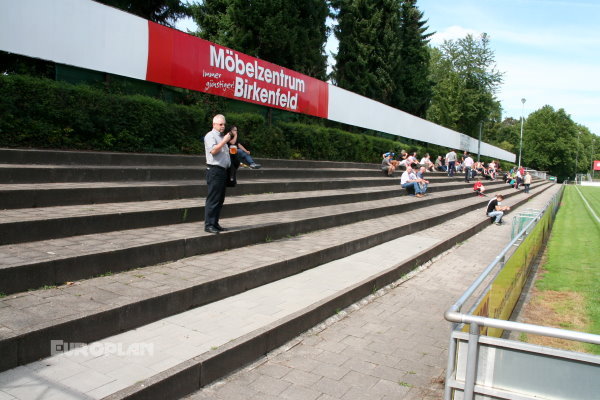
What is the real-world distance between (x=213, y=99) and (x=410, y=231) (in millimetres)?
6450

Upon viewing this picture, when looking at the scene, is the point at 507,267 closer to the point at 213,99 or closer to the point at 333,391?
the point at 333,391

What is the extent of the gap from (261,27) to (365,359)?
15622 mm

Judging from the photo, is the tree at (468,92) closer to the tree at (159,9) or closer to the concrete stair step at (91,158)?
the tree at (159,9)

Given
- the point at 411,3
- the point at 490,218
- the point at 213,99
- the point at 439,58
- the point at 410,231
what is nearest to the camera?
the point at 410,231

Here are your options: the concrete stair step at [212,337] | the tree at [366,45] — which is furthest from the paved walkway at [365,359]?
the tree at [366,45]

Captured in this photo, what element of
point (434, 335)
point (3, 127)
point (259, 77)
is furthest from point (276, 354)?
point (259, 77)

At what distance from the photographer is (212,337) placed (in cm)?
413

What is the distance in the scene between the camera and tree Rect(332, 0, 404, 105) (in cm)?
2861

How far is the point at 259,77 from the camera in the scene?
14.2m

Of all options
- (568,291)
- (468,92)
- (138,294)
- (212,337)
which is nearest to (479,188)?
(568,291)

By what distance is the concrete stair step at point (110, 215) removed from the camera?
4914mm

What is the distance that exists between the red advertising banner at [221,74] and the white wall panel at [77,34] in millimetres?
503

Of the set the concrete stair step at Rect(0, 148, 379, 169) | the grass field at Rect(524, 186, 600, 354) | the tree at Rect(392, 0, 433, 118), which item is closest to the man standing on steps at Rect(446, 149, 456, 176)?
the tree at Rect(392, 0, 433, 118)

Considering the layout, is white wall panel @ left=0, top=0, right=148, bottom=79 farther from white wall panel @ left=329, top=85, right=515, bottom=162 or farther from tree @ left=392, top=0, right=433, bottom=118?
tree @ left=392, top=0, right=433, bottom=118
